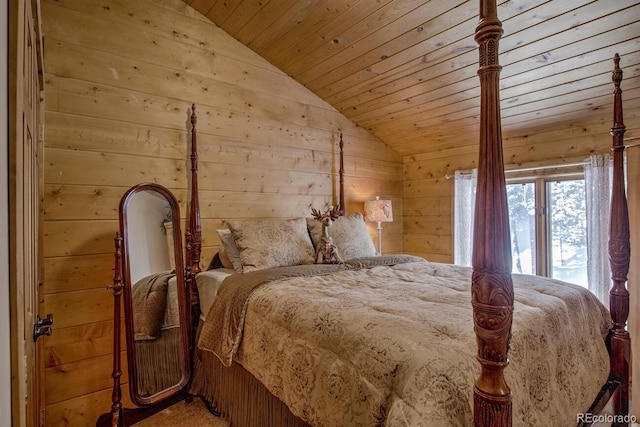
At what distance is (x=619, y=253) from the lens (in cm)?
182

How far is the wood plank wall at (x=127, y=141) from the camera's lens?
2111 millimetres

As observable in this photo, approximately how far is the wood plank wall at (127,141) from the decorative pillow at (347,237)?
52cm

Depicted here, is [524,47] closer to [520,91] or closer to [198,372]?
[520,91]

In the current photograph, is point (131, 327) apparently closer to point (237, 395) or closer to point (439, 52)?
point (237, 395)

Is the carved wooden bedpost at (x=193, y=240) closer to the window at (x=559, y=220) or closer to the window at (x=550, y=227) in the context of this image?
the window at (x=559, y=220)

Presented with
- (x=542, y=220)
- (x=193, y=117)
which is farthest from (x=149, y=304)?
(x=542, y=220)

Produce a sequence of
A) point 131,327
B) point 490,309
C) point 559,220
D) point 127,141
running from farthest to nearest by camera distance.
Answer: point 559,220 < point 127,141 < point 131,327 < point 490,309

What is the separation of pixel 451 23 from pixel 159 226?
226 centimetres

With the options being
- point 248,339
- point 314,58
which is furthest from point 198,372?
point 314,58

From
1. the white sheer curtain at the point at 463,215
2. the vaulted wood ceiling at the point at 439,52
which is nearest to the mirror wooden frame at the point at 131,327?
the vaulted wood ceiling at the point at 439,52

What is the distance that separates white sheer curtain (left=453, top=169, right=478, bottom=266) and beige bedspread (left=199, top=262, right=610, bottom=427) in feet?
5.17

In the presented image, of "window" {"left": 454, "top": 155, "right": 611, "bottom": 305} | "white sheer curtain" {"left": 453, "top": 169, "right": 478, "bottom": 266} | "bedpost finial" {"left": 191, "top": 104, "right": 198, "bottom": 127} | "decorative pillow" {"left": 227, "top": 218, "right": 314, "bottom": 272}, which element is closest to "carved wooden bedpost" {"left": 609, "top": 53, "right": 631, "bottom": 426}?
"window" {"left": 454, "top": 155, "right": 611, "bottom": 305}

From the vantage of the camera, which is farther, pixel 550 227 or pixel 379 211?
pixel 379 211

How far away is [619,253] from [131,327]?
2679 millimetres
